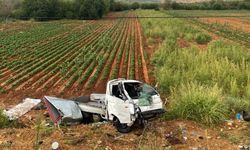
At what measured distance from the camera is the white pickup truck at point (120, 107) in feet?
34.3

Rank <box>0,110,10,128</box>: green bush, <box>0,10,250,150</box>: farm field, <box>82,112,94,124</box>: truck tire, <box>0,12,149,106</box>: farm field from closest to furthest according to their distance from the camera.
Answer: <box>0,10,250,150</box>: farm field → <box>0,110,10,128</box>: green bush → <box>82,112,94,124</box>: truck tire → <box>0,12,149,106</box>: farm field

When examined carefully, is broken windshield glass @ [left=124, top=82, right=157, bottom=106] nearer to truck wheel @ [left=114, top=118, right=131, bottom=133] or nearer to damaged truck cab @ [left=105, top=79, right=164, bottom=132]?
damaged truck cab @ [left=105, top=79, right=164, bottom=132]

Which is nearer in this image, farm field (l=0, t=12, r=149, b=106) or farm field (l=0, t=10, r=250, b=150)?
farm field (l=0, t=10, r=250, b=150)

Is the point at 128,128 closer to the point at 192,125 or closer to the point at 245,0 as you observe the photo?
the point at 192,125

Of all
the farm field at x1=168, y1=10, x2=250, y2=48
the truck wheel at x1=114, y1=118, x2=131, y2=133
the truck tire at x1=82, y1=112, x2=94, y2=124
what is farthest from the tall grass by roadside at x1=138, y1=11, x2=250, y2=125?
the farm field at x1=168, y1=10, x2=250, y2=48

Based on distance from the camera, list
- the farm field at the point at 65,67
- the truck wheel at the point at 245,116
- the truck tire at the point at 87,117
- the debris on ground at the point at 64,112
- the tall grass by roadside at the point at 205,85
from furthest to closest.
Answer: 1. the farm field at the point at 65,67
2. the truck tire at the point at 87,117
3. the debris on ground at the point at 64,112
4. the truck wheel at the point at 245,116
5. the tall grass by roadside at the point at 205,85

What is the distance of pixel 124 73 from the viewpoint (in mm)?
22281

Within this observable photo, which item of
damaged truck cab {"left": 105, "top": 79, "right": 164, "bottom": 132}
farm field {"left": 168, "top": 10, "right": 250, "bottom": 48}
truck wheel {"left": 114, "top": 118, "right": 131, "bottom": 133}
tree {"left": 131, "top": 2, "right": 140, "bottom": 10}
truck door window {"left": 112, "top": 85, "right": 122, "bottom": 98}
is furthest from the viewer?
tree {"left": 131, "top": 2, "right": 140, "bottom": 10}

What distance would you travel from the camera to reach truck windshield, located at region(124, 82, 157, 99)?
1119cm

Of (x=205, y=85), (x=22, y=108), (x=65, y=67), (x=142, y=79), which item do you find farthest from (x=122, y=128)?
(x=65, y=67)

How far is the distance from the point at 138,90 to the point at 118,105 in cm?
133

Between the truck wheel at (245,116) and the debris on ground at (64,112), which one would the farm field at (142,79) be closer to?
the truck wheel at (245,116)

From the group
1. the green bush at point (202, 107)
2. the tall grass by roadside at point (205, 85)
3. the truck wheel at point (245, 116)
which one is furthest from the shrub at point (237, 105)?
the green bush at point (202, 107)

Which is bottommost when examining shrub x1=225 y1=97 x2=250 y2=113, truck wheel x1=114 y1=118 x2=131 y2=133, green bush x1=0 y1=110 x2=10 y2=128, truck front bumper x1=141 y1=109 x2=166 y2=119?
green bush x1=0 y1=110 x2=10 y2=128
